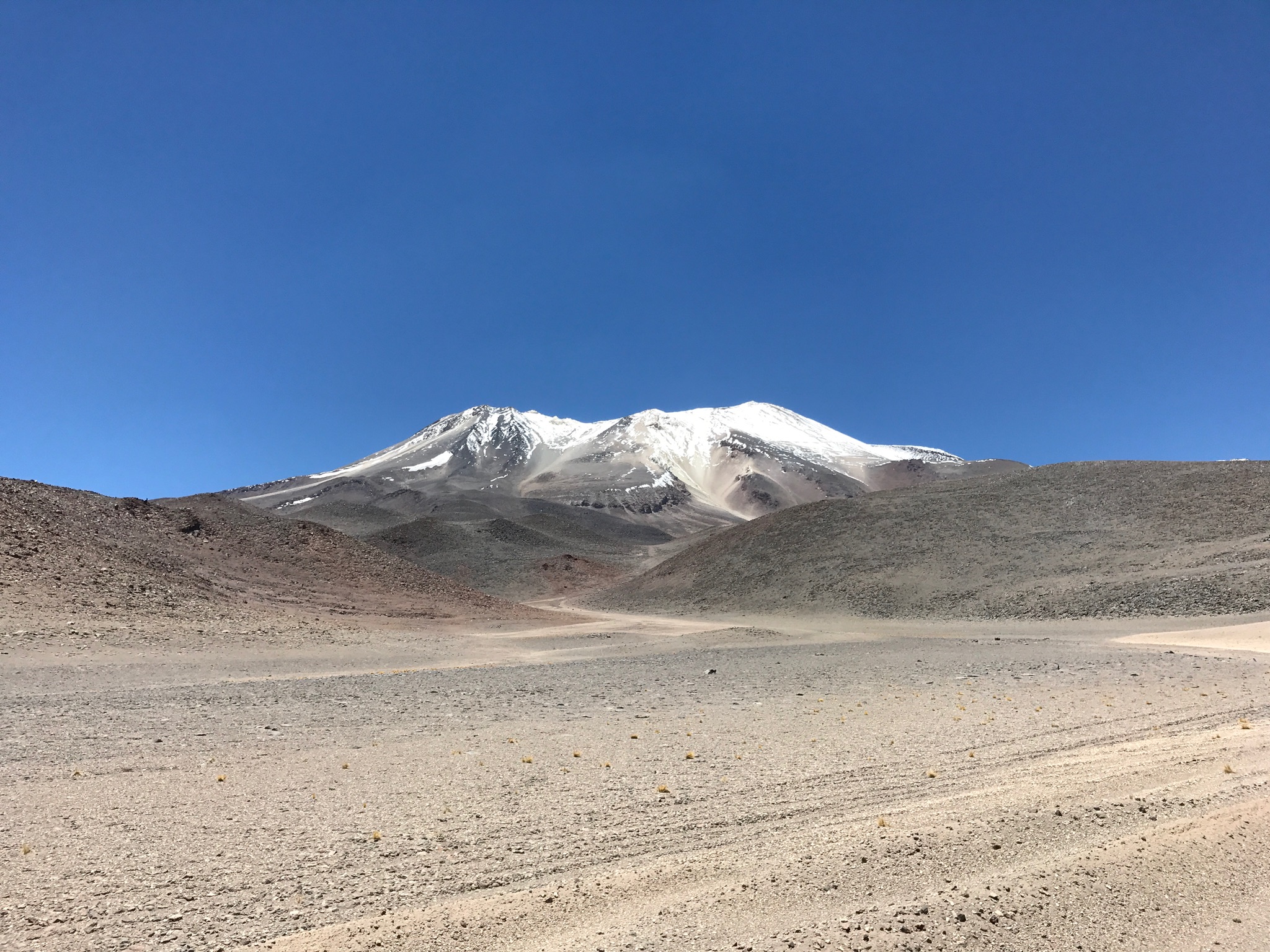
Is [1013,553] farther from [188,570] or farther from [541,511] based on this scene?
[541,511]

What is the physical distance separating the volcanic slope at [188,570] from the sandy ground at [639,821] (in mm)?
11114

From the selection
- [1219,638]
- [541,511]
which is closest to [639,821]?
[1219,638]

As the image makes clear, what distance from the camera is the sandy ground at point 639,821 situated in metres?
4.32

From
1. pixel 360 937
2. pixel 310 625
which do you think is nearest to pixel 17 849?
pixel 360 937

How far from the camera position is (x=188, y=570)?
95.2ft

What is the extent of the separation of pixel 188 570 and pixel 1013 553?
40.6 metres

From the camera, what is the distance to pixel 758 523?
196 feet

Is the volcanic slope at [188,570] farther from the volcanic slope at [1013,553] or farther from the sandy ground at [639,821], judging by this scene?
the volcanic slope at [1013,553]

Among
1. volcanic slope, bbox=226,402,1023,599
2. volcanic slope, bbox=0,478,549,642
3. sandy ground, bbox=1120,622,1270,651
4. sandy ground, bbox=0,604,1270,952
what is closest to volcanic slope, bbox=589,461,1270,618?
sandy ground, bbox=1120,622,1270,651

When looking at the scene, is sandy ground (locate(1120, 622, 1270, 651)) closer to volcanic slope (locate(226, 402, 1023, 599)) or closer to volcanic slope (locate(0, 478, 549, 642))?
volcanic slope (locate(0, 478, 549, 642))

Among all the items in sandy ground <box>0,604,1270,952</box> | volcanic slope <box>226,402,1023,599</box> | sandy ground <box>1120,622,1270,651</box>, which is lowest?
sandy ground <box>1120,622,1270,651</box>

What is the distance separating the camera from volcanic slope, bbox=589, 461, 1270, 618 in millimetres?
32719

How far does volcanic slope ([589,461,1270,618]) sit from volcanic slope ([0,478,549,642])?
1581 cm

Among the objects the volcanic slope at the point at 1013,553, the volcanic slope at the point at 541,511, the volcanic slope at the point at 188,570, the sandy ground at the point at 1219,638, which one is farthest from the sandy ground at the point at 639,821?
the volcanic slope at the point at 541,511
